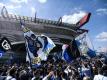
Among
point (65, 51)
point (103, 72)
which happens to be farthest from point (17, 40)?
point (103, 72)

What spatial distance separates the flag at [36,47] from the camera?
17.2 metres

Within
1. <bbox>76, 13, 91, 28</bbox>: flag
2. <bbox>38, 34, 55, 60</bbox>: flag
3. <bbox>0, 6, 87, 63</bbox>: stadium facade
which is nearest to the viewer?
<bbox>38, 34, 55, 60</bbox>: flag

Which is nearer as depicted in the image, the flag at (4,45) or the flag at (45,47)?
the flag at (45,47)

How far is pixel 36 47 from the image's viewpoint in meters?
17.7

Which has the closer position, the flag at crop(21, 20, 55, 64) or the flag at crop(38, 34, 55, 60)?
the flag at crop(21, 20, 55, 64)

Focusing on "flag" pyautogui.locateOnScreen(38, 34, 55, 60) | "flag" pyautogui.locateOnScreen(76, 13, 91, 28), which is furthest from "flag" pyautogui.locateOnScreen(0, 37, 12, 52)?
"flag" pyautogui.locateOnScreen(76, 13, 91, 28)

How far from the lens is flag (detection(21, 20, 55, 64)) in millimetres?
17234

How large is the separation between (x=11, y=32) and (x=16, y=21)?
3.11m

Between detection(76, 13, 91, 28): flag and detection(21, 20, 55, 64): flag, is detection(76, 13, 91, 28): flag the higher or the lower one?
the lower one

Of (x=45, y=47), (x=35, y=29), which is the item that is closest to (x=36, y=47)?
(x=45, y=47)

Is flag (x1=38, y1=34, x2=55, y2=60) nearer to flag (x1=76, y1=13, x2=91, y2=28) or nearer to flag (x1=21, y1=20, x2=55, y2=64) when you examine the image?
flag (x1=21, y1=20, x2=55, y2=64)

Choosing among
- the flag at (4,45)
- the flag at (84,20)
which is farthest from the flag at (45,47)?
the flag at (84,20)

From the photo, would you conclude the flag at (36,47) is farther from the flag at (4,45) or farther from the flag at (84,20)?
the flag at (84,20)

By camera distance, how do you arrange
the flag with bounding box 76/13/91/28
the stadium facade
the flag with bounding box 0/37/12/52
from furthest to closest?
the flag with bounding box 76/13/91/28 → the stadium facade → the flag with bounding box 0/37/12/52
